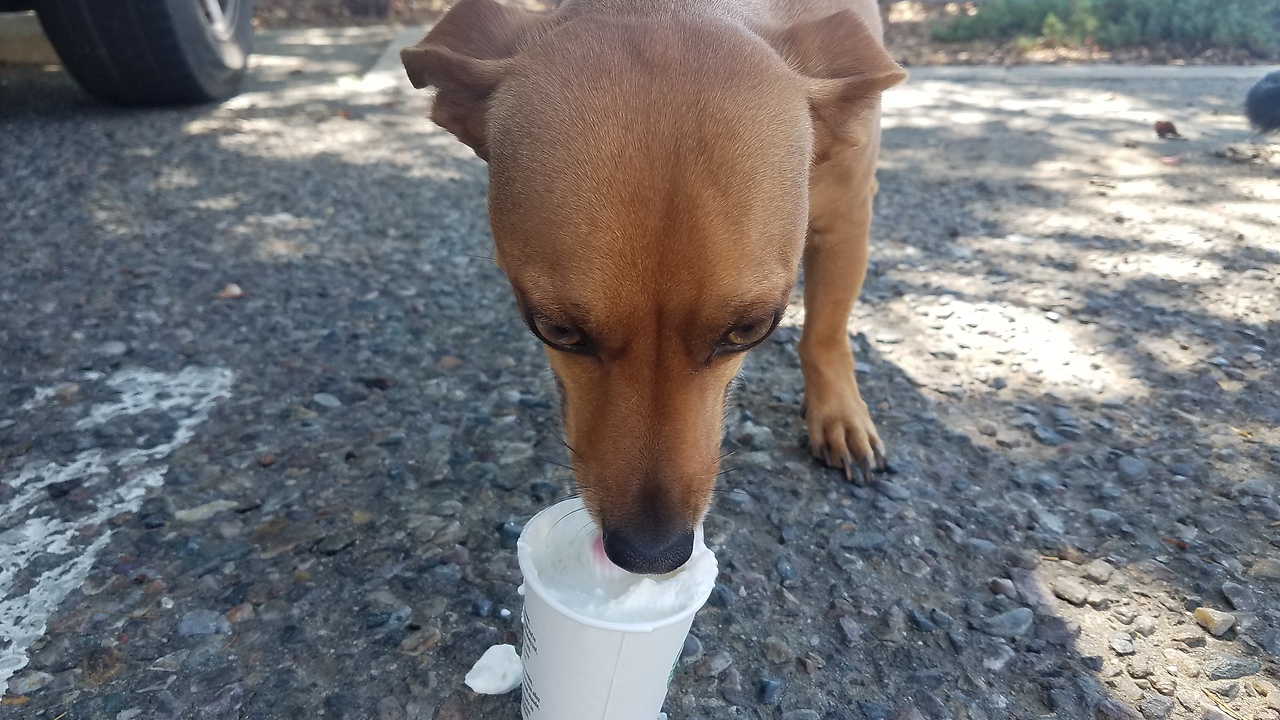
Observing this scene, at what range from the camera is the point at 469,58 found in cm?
243

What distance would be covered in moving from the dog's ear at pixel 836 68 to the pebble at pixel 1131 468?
164 centimetres

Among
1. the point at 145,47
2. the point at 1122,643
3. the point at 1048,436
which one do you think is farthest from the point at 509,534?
the point at 145,47

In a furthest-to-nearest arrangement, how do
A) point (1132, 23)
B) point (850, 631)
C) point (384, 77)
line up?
point (1132, 23) < point (384, 77) < point (850, 631)

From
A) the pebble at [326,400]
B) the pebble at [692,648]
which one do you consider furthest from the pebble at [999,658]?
the pebble at [326,400]

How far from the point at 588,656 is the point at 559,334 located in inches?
29.5

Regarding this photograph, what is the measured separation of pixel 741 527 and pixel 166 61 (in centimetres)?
579

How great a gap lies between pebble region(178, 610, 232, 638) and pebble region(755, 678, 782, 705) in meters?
1.46

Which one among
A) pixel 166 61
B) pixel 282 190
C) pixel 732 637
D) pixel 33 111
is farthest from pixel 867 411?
pixel 33 111

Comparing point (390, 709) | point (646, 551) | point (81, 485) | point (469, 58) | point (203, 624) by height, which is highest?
point (469, 58)

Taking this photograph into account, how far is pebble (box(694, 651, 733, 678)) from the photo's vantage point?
7.36ft

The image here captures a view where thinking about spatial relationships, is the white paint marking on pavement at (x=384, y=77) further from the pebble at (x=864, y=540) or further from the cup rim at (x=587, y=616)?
the cup rim at (x=587, y=616)

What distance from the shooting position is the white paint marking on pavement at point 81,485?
7.53ft

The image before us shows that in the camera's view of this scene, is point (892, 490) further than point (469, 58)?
Yes

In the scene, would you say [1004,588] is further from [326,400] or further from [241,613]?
[326,400]
